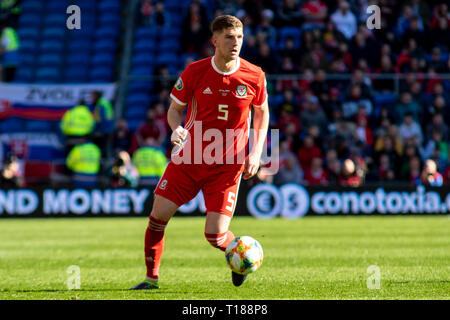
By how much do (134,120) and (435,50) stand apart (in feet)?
27.6

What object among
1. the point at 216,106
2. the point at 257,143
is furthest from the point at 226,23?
the point at 257,143

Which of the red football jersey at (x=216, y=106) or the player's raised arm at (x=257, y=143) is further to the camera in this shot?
the red football jersey at (x=216, y=106)

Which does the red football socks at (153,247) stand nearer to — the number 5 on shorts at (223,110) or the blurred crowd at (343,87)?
the number 5 on shorts at (223,110)

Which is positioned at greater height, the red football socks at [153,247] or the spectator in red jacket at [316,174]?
the spectator in red jacket at [316,174]

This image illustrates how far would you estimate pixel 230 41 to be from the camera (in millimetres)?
7535

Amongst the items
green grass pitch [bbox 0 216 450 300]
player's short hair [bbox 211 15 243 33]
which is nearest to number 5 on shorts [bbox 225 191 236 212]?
green grass pitch [bbox 0 216 450 300]

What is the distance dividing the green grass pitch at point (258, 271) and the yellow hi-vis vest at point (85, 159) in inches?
100

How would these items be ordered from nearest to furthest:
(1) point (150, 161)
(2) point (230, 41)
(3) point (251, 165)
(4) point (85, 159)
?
1. (2) point (230, 41)
2. (3) point (251, 165)
3. (1) point (150, 161)
4. (4) point (85, 159)

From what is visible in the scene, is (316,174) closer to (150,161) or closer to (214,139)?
(150,161)

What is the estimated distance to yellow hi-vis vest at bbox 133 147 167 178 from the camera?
19828mm

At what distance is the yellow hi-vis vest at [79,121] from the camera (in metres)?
20.6

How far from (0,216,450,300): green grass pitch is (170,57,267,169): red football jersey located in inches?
52.8

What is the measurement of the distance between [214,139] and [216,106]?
32cm

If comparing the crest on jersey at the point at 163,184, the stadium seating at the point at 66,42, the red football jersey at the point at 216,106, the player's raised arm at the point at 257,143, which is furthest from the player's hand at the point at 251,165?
the stadium seating at the point at 66,42
